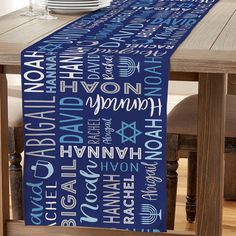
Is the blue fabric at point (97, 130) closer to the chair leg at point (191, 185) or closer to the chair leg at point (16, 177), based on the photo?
the chair leg at point (16, 177)

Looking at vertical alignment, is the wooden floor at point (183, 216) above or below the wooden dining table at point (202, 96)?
below

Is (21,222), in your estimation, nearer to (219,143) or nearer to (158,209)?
(158,209)

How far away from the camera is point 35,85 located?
2.21 meters

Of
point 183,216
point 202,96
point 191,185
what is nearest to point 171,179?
point 191,185

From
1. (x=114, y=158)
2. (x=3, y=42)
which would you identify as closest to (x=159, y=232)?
(x=114, y=158)

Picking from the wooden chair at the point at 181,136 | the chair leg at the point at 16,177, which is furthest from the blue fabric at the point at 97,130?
the chair leg at the point at 16,177

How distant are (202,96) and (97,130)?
290 millimetres

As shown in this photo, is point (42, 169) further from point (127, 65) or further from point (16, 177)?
point (16, 177)

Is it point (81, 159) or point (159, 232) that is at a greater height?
point (81, 159)

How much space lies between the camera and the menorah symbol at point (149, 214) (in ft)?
7.54

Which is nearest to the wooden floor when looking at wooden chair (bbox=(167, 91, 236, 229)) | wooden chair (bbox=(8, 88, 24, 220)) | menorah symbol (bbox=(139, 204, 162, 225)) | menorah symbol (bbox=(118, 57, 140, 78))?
wooden chair (bbox=(167, 91, 236, 229))

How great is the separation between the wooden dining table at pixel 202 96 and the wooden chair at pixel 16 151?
12.4 inches

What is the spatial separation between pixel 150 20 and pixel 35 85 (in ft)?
2.07

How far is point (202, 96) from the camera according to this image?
7.44ft
